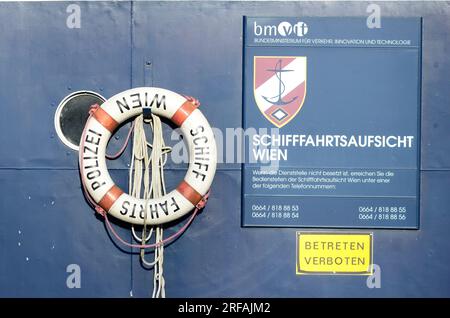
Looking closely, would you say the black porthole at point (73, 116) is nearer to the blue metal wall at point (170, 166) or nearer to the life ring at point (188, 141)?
the blue metal wall at point (170, 166)

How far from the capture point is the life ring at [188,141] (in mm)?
4621

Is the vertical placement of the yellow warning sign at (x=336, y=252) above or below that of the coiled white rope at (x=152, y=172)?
below

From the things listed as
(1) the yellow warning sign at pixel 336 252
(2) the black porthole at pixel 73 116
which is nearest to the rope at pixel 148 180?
(2) the black porthole at pixel 73 116

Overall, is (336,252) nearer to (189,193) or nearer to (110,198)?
(189,193)

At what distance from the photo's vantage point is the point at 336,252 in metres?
4.75

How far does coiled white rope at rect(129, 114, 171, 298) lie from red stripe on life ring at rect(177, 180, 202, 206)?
14cm

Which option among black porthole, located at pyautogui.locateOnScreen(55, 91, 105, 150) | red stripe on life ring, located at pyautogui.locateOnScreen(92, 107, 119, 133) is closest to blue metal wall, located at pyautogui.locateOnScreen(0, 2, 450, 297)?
black porthole, located at pyautogui.locateOnScreen(55, 91, 105, 150)

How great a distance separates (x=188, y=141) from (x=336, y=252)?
3.60 ft

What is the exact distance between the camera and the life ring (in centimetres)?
462

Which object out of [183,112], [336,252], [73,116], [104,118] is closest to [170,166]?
[183,112]

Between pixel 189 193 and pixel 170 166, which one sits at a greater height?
pixel 170 166

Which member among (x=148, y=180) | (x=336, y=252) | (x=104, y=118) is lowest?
(x=336, y=252)

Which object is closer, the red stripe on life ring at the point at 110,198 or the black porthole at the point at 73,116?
the red stripe on life ring at the point at 110,198

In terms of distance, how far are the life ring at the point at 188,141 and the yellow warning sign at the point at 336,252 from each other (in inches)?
27.8
